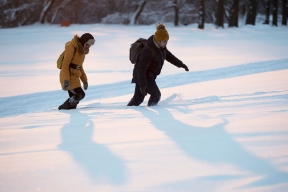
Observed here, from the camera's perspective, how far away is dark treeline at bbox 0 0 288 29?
34094 mm

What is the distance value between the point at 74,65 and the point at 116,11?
35.5 metres

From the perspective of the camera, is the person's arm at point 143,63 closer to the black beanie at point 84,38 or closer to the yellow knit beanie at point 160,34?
the yellow knit beanie at point 160,34

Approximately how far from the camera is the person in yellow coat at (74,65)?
201 inches

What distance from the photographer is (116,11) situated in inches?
1560

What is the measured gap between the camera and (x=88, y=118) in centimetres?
408

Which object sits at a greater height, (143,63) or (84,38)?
(84,38)

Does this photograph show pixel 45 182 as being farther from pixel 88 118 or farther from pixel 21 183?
pixel 88 118

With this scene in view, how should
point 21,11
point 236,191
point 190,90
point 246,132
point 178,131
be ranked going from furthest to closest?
point 21,11 → point 190,90 → point 178,131 → point 246,132 → point 236,191

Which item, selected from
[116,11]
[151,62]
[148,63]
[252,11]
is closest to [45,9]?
[116,11]

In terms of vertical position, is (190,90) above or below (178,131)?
below

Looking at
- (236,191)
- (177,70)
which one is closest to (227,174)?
(236,191)

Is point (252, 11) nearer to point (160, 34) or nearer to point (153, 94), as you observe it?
point (153, 94)

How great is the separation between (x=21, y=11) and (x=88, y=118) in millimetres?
34220

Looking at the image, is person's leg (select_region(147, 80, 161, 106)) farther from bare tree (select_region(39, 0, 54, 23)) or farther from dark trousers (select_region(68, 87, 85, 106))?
bare tree (select_region(39, 0, 54, 23))
